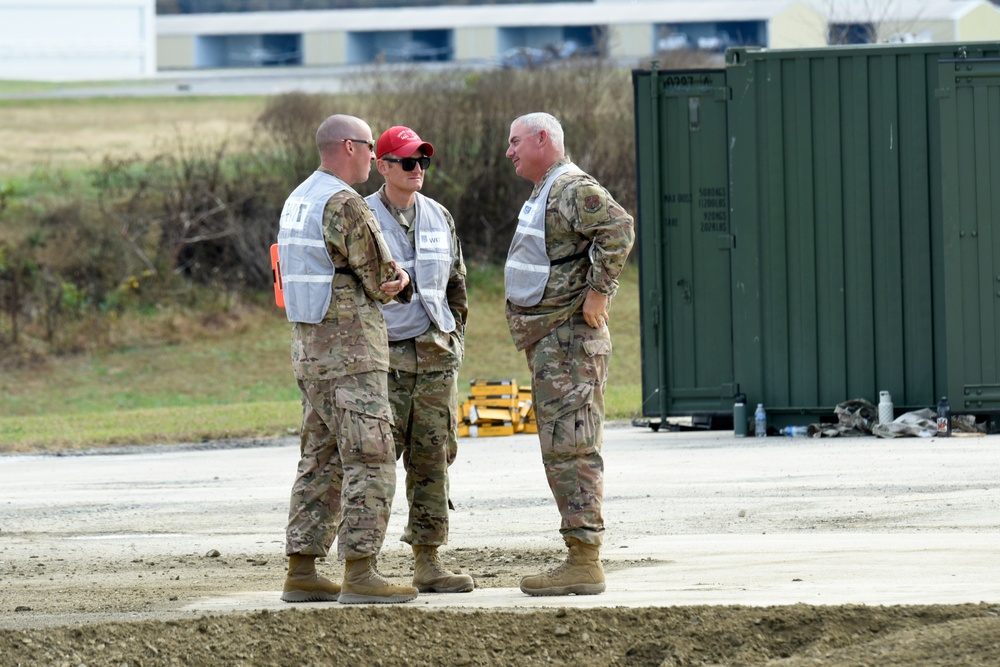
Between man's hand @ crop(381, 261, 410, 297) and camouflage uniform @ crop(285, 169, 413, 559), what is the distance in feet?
0.08

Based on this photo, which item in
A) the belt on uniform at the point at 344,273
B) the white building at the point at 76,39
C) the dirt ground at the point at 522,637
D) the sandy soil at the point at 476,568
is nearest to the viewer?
the dirt ground at the point at 522,637

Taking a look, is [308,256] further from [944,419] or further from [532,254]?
[944,419]

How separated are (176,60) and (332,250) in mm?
73063

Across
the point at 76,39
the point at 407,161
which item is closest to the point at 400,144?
the point at 407,161

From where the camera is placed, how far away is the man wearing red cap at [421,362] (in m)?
7.17

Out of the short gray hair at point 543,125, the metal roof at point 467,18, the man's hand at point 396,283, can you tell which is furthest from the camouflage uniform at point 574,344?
the metal roof at point 467,18

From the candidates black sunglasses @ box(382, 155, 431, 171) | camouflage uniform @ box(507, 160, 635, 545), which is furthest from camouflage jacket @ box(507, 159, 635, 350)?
black sunglasses @ box(382, 155, 431, 171)

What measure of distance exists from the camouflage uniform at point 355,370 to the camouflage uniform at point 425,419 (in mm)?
320

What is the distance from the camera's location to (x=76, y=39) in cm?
6612

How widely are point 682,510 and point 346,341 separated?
3697 millimetres

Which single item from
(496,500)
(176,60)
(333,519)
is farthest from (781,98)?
(176,60)

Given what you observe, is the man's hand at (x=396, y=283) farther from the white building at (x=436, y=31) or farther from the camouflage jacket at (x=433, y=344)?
the white building at (x=436, y=31)

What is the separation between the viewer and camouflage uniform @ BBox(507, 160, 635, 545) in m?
6.91

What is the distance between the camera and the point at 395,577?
7777mm
